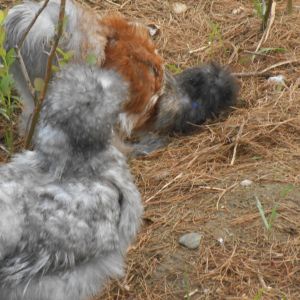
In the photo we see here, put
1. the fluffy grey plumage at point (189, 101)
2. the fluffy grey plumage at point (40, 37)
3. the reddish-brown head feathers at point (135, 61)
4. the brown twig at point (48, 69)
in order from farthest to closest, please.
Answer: the fluffy grey plumage at point (189, 101)
the reddish-brown head feathers at point (135, 61)
the fluffy grey plumage at point (40, 37)
the brown twig at point (48, 69)

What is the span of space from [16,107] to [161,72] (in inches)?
52.1

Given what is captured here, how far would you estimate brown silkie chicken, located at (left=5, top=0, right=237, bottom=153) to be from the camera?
575 cm

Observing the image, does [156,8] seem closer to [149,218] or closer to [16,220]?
[149,218]

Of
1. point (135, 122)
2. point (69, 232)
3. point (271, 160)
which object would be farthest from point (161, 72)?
point (69, 232)

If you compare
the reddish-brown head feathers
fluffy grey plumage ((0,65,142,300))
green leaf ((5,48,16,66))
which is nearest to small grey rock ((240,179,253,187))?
the reddish-brown head feathers

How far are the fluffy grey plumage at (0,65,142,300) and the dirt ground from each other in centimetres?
71

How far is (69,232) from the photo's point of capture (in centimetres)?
388

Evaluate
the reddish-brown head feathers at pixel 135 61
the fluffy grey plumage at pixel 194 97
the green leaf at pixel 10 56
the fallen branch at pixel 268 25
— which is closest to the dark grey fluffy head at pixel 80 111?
the green leaf at pixel 10 56

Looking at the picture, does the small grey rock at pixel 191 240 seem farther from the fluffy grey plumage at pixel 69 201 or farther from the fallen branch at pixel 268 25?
the fallen branch at pixel 268 25

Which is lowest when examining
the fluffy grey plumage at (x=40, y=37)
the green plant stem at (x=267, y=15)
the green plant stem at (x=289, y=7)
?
the green plant stem at (x=289, y=7)

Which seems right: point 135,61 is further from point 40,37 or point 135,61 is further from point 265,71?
point 265,71

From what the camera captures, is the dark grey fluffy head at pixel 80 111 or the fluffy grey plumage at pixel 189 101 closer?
the dark grey fluffy head at pixel 80 111

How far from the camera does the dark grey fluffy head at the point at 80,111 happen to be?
405 centimetres

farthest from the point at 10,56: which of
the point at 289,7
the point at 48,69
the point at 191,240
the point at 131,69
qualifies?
the point at 289,7
